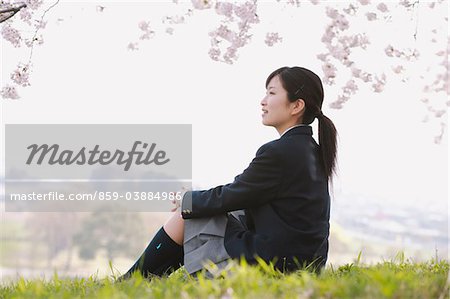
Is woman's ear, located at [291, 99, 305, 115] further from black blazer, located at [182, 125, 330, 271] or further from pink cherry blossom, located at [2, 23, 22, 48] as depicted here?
pink cherry blossom, located at [2, 23, 22, 48]

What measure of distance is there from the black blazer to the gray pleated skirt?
1.2 inches

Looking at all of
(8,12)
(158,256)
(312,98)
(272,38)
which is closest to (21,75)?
(8,12)

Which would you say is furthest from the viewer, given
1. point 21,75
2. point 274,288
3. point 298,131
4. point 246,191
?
point 21,75

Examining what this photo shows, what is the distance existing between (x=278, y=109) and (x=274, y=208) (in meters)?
0.40

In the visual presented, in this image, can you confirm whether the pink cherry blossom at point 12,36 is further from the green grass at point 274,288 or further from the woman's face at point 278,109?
the green grass at point 274,288

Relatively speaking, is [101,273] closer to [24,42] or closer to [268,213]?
[268,213]

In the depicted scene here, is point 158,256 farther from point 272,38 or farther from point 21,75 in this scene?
point 272,38

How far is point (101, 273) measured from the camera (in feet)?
9.52

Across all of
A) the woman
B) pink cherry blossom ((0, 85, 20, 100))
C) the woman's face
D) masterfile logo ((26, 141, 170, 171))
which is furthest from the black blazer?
pink cherry blossom ((0, 85, 20, 100))

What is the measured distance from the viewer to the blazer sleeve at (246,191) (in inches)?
99.3

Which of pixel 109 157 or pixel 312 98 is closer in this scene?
pixel 312 98

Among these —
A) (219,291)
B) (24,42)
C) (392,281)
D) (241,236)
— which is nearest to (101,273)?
(241,236)

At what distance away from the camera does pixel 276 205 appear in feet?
8.37

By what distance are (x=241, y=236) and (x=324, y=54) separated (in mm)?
2287
